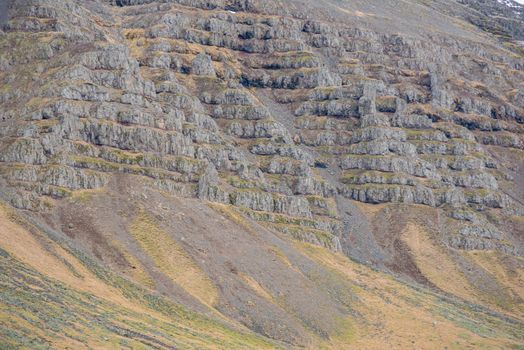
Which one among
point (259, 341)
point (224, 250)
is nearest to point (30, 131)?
point (224, 250)

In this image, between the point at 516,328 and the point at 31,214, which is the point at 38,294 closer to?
the point at 31,214

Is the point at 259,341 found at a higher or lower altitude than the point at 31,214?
lower

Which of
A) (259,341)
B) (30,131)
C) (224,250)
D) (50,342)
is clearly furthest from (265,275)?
(50,342)

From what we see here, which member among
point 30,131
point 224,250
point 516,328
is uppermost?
point 30,131

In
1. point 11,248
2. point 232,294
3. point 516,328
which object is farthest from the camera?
point 516,328

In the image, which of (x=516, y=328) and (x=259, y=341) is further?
(x=516, y=328)

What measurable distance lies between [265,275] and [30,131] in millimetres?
64720

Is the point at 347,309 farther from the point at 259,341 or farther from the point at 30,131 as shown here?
the point at 30,131

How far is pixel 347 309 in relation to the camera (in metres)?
183

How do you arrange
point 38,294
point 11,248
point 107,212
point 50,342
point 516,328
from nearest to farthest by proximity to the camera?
point 50,342, point 38,294, point 11,248, point 107,212, point 516,328

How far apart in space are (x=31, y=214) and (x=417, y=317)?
278ft

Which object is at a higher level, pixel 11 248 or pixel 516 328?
pixel 11 248

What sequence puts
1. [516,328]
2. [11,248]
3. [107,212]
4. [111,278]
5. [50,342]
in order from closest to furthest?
[50,342], [11,248], [111,278], [107,212], [516,328]

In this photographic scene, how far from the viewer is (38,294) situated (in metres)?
Answer: 119
